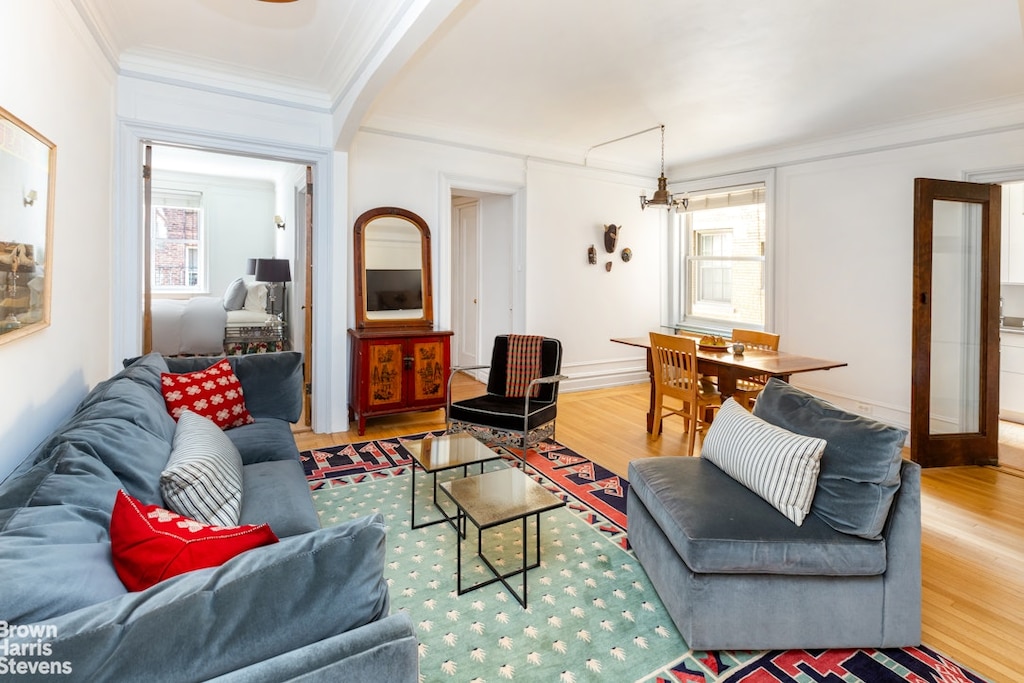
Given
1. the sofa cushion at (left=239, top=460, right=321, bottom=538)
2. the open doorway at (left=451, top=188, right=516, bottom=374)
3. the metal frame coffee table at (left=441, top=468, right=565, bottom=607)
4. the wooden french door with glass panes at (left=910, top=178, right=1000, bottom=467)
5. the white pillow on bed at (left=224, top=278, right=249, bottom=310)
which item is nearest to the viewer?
the sofa cushion at (left=239, top=460, right=321, bottom=538)

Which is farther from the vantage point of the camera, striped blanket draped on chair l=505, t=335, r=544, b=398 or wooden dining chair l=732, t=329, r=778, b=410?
striped blanket draped on chair l=505, t=335, r=544, b=398

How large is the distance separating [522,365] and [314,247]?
6.28 ft

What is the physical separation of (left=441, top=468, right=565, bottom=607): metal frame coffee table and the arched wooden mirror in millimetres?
2565

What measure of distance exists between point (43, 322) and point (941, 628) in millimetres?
3647

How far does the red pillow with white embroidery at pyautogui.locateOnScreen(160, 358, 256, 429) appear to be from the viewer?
8.85ft

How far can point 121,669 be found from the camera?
76 cm

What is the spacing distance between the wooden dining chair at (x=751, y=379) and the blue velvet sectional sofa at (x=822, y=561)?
1902 millimetres

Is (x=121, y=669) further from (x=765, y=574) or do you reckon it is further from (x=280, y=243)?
(x=280, y=243)

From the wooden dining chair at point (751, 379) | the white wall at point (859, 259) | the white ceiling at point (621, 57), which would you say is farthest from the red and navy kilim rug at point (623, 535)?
the white wall at point (859, 259)

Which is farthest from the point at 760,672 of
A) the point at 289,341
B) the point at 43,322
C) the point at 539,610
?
the point at 289,341

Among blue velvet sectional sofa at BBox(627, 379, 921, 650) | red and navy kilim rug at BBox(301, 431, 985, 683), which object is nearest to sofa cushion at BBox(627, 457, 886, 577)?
blue velvet sectional sofa at BBox(627, 379, 921, 650)

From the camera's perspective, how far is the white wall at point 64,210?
6.29 ft

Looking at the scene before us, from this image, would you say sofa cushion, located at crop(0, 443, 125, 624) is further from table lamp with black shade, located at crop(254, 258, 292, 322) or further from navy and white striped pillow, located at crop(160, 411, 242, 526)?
table lamp with black shade, located at crop(254, 258, 292, 322)

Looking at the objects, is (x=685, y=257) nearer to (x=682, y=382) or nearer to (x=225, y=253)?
(x=682, y=382)
